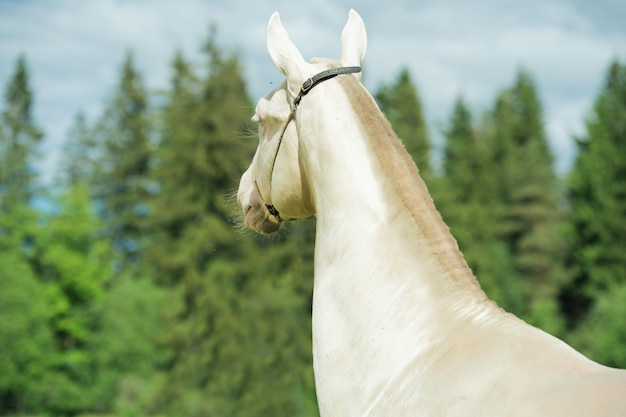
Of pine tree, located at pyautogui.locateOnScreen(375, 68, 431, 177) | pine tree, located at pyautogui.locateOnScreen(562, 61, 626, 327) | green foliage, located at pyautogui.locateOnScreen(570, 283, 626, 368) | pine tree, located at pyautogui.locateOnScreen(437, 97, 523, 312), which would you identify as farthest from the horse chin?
pine tree, located at pyautogui.locateOnScreen(562, 61, 626, 327)

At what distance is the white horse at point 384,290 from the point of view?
2.57 metres

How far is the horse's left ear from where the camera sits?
3623 mm

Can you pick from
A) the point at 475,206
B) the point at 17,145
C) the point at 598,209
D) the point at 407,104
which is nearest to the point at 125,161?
the point at 17,145

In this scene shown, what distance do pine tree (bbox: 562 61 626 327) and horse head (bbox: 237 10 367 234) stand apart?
154ft

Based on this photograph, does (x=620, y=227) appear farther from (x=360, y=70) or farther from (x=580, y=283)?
(x=360, y=70)

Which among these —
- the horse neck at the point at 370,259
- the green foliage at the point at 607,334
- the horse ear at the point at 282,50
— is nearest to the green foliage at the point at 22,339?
the green foliage at the point at 607,334

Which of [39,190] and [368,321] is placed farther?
[39,190]

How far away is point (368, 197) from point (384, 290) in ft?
1.25

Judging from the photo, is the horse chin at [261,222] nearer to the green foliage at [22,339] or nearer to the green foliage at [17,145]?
the green foliage at [22,339]

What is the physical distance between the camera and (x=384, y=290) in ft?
10.1

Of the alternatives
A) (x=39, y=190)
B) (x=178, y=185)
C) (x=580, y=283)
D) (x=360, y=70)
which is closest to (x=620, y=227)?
(x=580, y=283)

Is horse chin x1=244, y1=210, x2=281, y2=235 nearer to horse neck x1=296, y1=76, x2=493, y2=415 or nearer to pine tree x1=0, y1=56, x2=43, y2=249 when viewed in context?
horse neck x1=296, y1=76, x2=493, y2=415

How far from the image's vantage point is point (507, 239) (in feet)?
194

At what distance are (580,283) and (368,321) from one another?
52178mm
